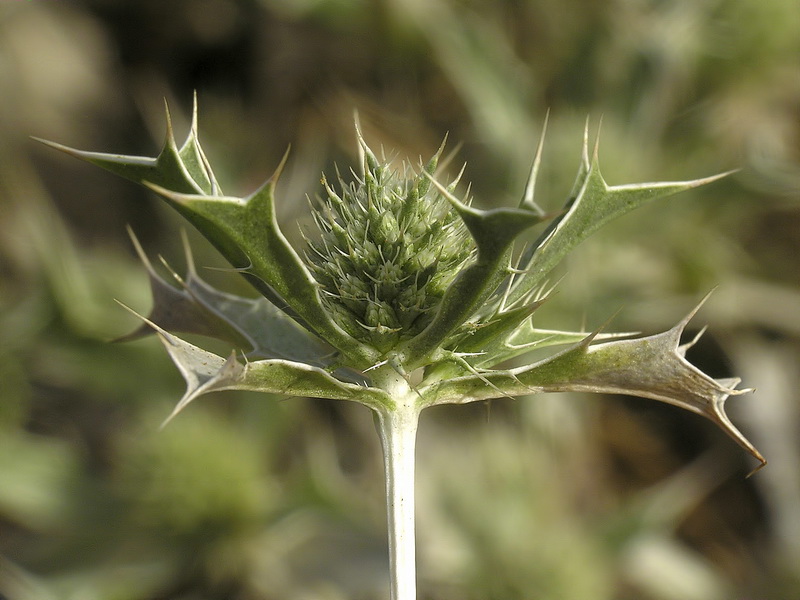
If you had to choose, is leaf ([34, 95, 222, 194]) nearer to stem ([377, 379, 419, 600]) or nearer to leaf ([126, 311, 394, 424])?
leaf ([126, 311, 394, 424])

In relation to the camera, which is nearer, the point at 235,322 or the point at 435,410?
the point at 235,322

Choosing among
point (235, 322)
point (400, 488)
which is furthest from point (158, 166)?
point (400, 488)

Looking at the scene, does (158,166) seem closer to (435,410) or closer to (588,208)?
(588,208)

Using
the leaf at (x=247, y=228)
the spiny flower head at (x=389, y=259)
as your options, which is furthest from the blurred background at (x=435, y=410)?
the leaf at (x=247, y=228)

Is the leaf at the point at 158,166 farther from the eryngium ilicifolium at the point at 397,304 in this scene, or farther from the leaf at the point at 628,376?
the leaf at the point at 628,376

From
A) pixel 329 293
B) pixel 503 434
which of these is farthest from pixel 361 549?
pixel 329 293

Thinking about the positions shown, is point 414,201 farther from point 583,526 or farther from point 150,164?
point 583,526
